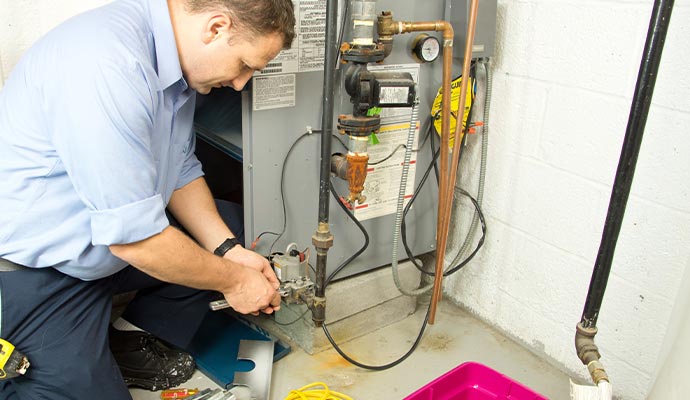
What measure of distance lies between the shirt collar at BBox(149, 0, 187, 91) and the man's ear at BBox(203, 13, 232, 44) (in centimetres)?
7

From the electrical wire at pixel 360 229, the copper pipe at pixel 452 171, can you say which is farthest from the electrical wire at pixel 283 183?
the copper pipe at pixel 452 171

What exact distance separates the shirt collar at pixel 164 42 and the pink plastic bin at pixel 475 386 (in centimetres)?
87

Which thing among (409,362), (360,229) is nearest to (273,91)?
(360,229)

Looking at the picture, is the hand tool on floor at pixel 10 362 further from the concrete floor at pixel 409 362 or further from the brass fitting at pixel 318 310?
the brass fitting at pixel 318 310

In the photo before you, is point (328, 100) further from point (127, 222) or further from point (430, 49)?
point (127, 222)

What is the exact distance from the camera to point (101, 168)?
A: 0.96 m

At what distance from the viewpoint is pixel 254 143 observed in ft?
4.62

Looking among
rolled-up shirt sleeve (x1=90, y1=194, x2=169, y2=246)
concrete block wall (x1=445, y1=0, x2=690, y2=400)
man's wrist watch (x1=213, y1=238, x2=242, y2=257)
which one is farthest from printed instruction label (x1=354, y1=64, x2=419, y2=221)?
rolled-up shirt sleeve (x1=90, y1=194, x2=169, y2=246)

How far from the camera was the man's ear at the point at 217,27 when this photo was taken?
1.03m

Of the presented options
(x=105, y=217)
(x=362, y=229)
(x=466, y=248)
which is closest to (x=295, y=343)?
(x=362, y=229)

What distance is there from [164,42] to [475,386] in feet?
3.50

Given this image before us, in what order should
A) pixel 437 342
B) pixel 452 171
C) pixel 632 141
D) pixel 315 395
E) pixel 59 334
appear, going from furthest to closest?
pixel 437 342
pixel 452 171
pixel 315 395
pixel 59 334
pixel 632 141

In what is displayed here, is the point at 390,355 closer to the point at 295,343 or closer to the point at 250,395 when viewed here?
the point at 295,343

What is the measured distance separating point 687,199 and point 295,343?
1.05 m
